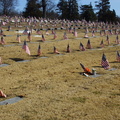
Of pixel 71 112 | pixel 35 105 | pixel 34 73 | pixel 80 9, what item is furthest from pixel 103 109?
pixel 80 9

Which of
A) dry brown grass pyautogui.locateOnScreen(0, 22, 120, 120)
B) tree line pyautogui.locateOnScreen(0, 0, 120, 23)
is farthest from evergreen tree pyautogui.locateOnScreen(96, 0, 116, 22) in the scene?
dry brown grass pyautogui.locateOnScreen(0, 22, 120, 120)

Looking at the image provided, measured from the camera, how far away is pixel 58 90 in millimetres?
4781

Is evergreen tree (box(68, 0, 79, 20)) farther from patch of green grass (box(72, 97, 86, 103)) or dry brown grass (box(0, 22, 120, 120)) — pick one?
patch of green grass (box(72, 97, 86, 103))

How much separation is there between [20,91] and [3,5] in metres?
46.4

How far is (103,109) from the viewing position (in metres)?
3.76

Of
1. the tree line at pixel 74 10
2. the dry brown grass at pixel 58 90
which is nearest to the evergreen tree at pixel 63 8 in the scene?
the tree line at pixel 74 10

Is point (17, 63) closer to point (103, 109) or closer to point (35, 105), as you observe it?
point (35, 105)

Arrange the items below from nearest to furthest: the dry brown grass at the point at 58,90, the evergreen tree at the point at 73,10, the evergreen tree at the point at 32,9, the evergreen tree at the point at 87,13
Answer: the dry brown grass at the point at 58,90 → the evergreen tree at the point at 32,9 → the evergreen tree at the point at 87,13 → the evergreen tree at the point at 73,10

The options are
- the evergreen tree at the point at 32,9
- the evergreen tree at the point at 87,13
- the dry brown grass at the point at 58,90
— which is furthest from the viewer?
the evergreen tree at the point at 87,13

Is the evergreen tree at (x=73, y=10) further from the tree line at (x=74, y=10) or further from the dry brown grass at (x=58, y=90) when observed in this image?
the dry brown grass at (x=58, y=90)

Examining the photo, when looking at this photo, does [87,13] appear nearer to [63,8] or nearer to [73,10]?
[73,10]

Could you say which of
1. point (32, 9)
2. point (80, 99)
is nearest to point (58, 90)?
point (80, 99)

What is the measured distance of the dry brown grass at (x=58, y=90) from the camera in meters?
3.61

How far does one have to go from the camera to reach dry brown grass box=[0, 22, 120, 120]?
361 centimetres
